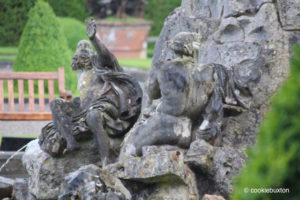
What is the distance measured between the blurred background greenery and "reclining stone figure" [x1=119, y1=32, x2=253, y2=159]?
1227cm

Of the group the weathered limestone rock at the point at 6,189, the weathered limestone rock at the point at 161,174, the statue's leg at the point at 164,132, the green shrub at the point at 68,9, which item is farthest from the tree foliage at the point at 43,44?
the weathered limestone rock at the point at 161,174

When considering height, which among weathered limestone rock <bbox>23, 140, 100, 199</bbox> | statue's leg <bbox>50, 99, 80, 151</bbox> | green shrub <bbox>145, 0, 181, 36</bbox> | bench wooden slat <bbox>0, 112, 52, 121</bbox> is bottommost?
green shrub <bbox>145, 0, 181, 36</bbox>

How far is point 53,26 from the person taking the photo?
21.5 meters

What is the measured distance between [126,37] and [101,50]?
22.7m

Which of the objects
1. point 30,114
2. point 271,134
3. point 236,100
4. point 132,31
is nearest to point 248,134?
point 236,100

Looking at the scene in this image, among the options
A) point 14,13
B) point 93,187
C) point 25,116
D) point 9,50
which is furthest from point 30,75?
point 9,50

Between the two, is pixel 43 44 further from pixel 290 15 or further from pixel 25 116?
pixel 290 15

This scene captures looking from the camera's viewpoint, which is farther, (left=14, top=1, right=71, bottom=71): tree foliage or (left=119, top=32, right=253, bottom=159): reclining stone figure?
(left=14, top=1, right=71, bottom=71): tree foliage

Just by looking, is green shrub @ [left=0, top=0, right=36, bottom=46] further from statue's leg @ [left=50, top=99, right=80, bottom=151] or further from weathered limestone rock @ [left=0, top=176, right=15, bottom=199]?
statue's leg @ [left=50, top=99, right=80, bottom=151]

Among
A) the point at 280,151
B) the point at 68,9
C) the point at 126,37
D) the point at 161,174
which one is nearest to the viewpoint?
the point at 280,151

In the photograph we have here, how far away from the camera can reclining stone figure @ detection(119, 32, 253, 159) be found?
8.54 meters

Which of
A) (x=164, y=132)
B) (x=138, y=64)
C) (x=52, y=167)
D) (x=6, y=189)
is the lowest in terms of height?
(x=138, y=64)

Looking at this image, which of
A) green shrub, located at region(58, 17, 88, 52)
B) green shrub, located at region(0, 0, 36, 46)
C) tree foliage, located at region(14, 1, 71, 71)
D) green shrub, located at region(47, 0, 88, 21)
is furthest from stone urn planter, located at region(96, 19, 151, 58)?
tree foliage, located at region(14, 1, 71, 71)

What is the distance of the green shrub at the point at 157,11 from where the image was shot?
3559cm
